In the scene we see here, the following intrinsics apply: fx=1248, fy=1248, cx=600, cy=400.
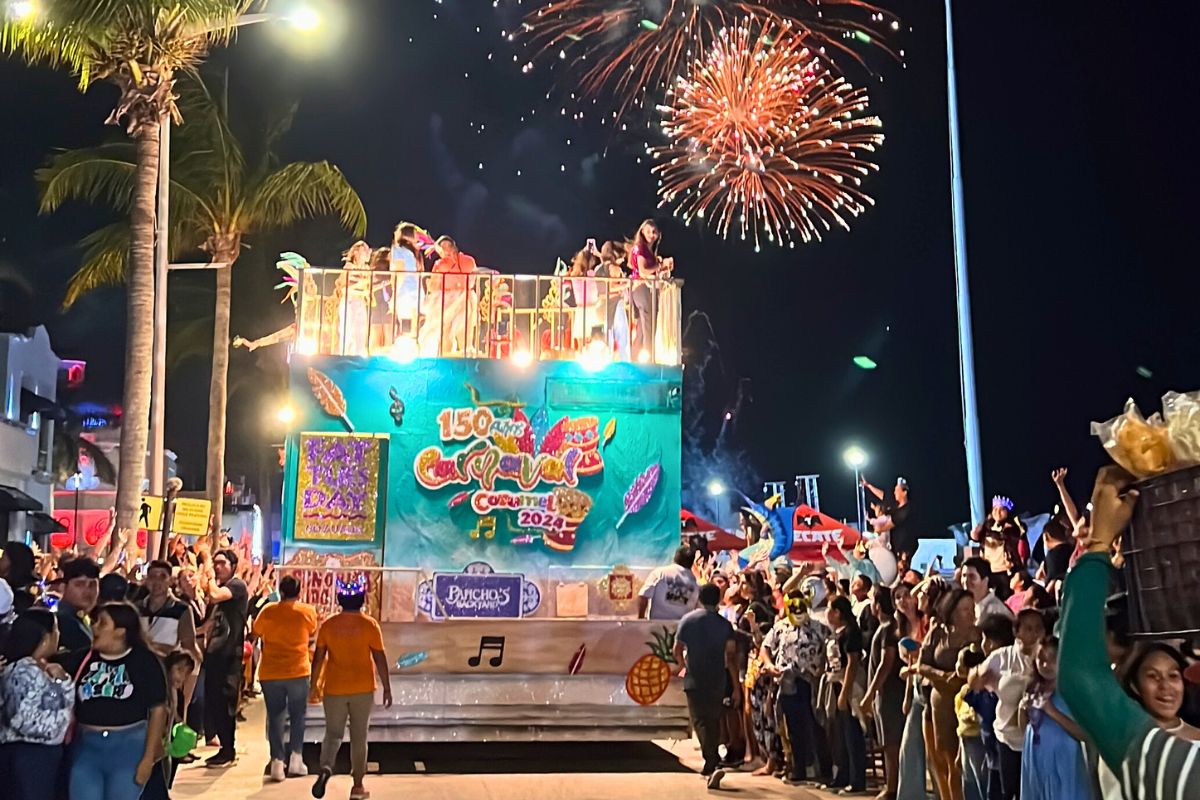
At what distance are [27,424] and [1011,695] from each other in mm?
46081

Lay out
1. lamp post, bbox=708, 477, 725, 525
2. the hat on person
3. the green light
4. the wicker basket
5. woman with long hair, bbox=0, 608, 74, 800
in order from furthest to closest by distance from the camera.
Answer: lamp post, bbox=708, 477, 725, 525 → the green light → the hat on person → woman with long hair, bbox=0, 608, 74, 800 → the wicker basket

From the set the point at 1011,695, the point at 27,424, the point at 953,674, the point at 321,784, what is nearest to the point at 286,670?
the point at 321,784

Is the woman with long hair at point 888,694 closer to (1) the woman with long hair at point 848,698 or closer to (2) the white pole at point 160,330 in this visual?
(1) the woman with long hair at point 848,698

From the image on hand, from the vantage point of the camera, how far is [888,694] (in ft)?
34.2

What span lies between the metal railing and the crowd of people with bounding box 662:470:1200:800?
351cm

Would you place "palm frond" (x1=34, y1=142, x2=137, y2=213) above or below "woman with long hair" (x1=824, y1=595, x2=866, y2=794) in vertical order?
above

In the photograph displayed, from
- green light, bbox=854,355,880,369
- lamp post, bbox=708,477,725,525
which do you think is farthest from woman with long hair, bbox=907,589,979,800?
lamp post, bbox=708,477,725,525

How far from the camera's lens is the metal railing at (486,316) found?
16812 millimetres

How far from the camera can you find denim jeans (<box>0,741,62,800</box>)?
22.6 feet

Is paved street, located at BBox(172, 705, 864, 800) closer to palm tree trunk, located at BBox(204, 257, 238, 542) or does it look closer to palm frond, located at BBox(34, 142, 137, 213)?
palm tree trunk, located at BBox(204, 257, 238, 542)

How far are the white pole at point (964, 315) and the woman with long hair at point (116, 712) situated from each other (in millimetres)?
18082

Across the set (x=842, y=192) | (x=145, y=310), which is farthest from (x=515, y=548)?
(x=842, y=192)

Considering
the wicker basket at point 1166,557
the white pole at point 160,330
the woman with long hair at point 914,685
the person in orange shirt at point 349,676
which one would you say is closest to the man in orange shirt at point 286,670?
the person in orange shirt at point 349,676

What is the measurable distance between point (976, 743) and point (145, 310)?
508 inches
